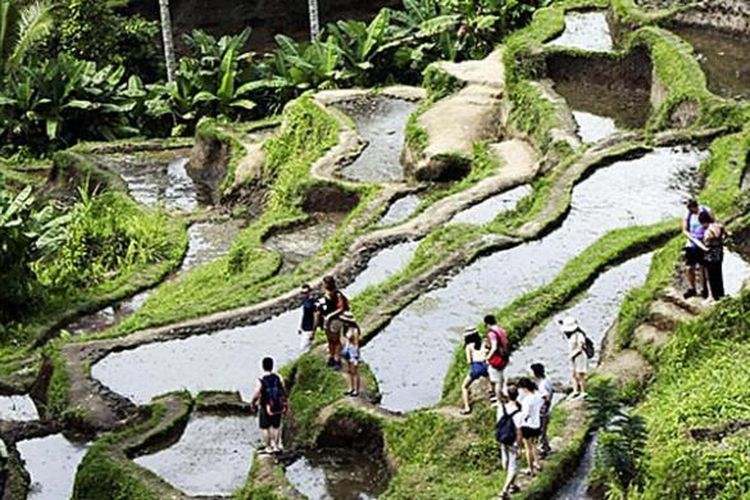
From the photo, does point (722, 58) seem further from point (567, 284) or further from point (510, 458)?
point (510, 458)

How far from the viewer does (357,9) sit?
164 ft

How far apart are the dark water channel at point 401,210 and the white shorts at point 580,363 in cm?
908

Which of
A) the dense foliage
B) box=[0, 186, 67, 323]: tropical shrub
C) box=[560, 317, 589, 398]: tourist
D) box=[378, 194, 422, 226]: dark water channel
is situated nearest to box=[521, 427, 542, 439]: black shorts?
box=[560, 317, 589, 398]: tourist

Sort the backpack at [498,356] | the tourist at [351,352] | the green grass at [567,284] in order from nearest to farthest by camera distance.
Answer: the backpack at [498,356] < the tourist at [351,352] < the green grass at [567,284]

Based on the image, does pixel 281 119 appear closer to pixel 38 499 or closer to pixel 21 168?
pixel 21 168

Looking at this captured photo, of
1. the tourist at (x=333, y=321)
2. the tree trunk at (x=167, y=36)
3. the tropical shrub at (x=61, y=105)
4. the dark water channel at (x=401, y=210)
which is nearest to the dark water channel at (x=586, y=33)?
the dark water channel at (x=401, y=210)

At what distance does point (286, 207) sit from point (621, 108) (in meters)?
6.83

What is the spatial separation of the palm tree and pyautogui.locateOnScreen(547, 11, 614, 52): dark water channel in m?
10.6

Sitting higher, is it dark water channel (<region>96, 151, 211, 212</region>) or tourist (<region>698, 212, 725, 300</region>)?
tourist (<region>698, 212, 725, 300</region>)

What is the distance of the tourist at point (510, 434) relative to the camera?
1259 cm

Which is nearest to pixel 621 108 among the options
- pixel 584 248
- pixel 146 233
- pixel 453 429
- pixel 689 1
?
pixel 689 1

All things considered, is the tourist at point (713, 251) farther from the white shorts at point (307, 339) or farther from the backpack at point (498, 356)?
the white shorts at point (307, 339)

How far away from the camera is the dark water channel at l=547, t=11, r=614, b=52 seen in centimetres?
2987

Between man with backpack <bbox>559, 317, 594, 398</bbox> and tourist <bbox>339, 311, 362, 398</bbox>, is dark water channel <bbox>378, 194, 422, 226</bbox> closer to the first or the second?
tourist <bbox>339, 311, 362, 398</bbox>
